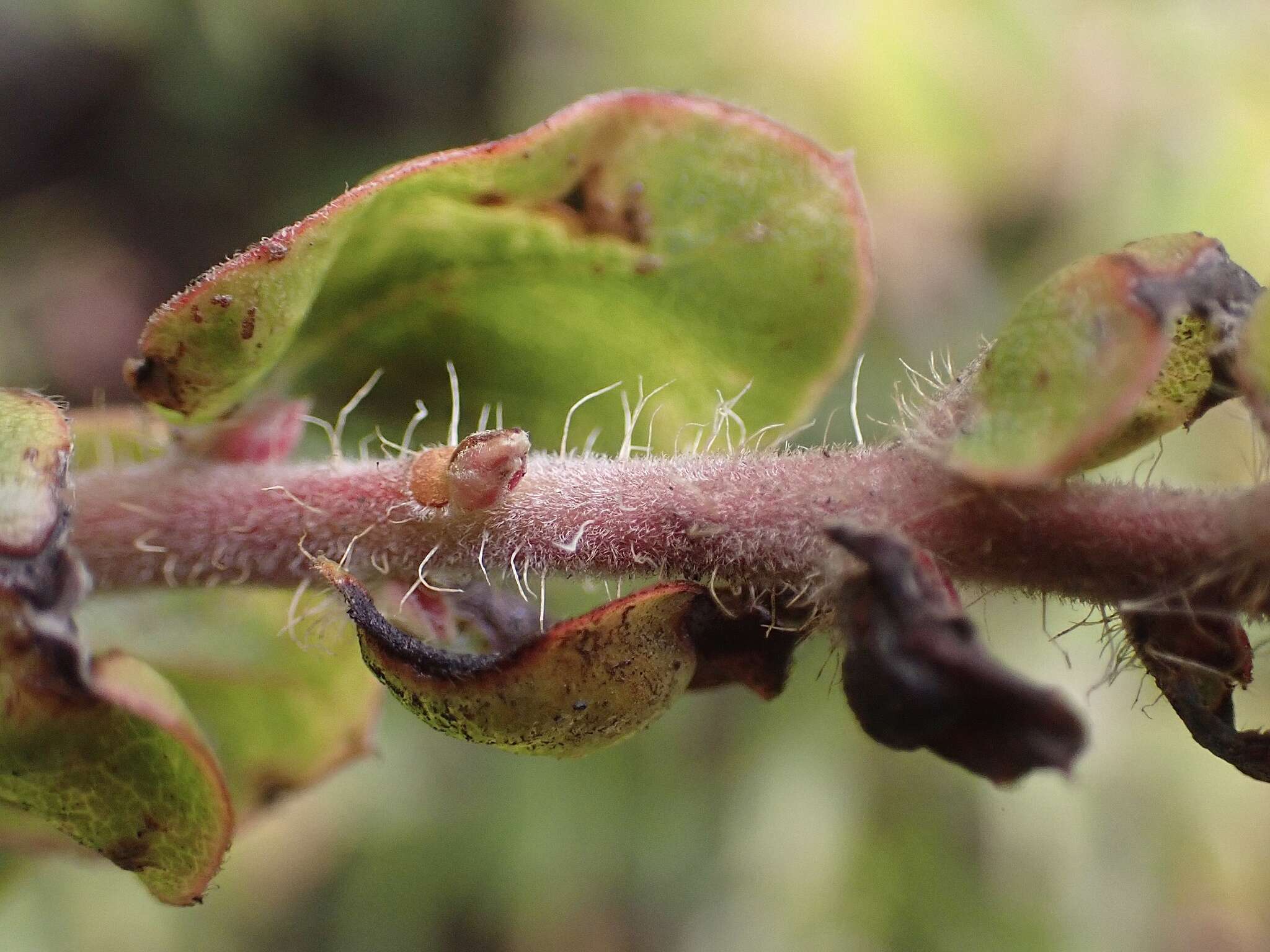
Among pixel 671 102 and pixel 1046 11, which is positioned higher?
pixel 671 102

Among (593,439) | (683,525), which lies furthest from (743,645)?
(593,439)

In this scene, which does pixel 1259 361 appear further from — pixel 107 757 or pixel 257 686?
pixel 257 686

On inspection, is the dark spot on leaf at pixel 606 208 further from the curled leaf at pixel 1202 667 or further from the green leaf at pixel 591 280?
the curled leaf at pixel 1202 667

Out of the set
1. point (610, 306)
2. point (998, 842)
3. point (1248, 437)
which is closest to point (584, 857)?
point (998, 842)

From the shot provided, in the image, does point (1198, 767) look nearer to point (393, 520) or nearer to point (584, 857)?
point (584, 857)

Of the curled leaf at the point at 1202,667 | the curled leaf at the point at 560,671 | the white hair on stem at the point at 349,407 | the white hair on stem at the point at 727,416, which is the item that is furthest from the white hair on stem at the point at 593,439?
the curled leaf at the point at 1202,667

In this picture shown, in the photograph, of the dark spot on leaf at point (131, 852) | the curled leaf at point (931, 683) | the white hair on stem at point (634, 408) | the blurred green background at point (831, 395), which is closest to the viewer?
the curled leaf at point (931, 683)
